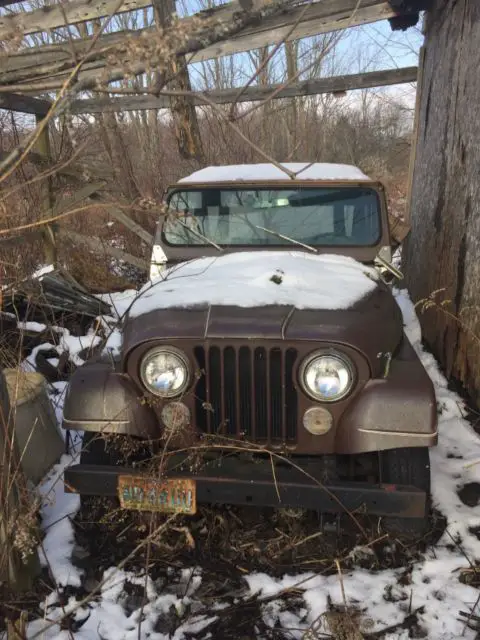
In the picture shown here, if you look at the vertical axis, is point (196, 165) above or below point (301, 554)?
above

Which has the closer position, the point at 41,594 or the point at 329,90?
the point at 41,594

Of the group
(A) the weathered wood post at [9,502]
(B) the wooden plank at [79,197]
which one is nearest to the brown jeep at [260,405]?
(A) the weathered wood post at [9,502]

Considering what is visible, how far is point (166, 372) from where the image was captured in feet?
7.88

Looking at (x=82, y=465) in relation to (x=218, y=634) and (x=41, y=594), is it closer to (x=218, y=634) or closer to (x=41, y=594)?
(x=41, y=594)

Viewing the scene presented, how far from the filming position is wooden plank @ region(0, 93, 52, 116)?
220 inches

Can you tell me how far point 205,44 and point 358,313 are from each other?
131 cm

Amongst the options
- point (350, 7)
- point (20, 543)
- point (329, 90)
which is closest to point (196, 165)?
point (329, 90)

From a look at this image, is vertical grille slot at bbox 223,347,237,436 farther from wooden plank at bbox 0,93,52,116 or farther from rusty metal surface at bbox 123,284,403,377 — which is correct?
wooden plank at bbox 0,93,52,116

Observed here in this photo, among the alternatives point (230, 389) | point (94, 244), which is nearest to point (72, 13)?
point (94, 244)

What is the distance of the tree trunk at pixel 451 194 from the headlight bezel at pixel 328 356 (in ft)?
5.88

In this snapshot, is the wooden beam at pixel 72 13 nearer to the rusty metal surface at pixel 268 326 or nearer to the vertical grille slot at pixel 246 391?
the rusty metal surface at pixel 268 326

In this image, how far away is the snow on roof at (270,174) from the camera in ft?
11.8

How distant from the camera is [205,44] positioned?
1.85 meters

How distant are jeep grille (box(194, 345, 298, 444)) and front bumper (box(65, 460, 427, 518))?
0.59 feet
